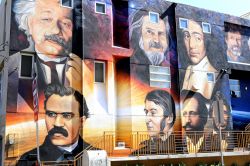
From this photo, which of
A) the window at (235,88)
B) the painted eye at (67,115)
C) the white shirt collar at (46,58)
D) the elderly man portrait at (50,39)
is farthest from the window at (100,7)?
the window at (235,88)

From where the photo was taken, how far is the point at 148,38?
2162 cm

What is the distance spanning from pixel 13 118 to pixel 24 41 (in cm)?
400

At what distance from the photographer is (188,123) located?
2186cm

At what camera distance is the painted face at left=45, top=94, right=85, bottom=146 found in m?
17.8

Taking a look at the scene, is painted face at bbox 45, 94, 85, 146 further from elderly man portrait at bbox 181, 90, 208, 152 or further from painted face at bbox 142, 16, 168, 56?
elderly man portrait at bbox 181, 90, 208, 152

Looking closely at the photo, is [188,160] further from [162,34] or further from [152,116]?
[162,34]

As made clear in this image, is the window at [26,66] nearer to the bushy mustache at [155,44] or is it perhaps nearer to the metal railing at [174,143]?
the metal railing at [174,143]

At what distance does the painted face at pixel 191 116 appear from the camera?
21.8 metres

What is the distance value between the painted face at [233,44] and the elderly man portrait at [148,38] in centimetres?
631

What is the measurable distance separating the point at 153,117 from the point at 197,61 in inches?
212

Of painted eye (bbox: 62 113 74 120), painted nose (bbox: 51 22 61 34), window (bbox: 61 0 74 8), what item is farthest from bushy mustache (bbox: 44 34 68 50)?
painted eye (bbox: 62 113 74 120)

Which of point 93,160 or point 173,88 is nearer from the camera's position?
point 93,160

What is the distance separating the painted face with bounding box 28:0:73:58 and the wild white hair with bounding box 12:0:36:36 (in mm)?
209

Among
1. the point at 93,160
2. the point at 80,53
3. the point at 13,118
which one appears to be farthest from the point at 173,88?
the point at 13,118
